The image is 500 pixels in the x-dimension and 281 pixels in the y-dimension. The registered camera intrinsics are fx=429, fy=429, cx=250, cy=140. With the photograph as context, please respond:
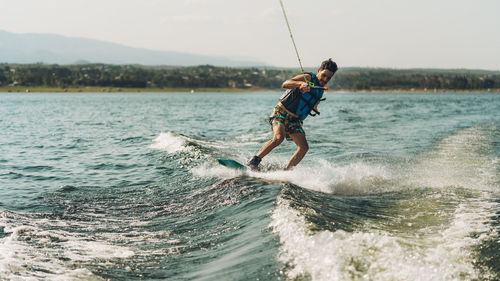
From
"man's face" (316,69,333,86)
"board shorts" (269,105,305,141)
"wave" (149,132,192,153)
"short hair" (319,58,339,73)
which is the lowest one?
"wave" (149,132,192,153)

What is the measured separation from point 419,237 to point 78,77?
19559cm

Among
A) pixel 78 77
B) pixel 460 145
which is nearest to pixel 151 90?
pixel 78 77

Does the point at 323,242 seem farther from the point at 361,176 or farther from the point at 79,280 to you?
the point at 361,176

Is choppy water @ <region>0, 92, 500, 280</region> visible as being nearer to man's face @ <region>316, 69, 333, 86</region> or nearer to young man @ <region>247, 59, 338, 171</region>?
young man @ <region>247, 59, 338, 171</region>

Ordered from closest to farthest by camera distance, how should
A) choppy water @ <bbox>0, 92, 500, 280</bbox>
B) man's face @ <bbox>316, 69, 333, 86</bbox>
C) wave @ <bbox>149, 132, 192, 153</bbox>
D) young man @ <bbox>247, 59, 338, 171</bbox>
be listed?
choppy water @ <bbox>0, 92, 500, 280</bbox>
man's face @ <bbox>316, 69, 333, 86</bbox>
young man @ <bbox>247, 59, 338, 171</bbox>
wave @ <bbox>149, 132, 192, 153</bbox>

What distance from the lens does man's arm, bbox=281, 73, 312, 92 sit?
345 inches

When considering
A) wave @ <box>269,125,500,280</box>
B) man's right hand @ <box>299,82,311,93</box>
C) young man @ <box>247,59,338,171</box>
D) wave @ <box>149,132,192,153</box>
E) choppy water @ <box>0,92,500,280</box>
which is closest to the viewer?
wave @ <box>269,125,500,280</box>

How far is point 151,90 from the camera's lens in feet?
568

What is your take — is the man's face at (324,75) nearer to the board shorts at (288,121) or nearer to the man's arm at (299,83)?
the man's arm at (299,83)

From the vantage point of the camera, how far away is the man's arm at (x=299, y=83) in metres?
8.77

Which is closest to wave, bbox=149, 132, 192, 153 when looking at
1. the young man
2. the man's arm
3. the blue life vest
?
the young man

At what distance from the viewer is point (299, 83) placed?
358 inches

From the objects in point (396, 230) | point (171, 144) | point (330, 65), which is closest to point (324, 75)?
point (330, 65)

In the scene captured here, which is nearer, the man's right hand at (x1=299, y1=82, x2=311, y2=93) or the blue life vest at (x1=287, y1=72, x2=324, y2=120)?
the man's right hand at (x1=299, y1=82, x2=311, y2=93)
